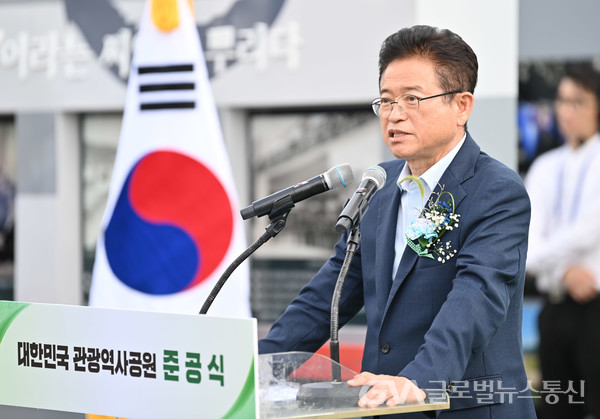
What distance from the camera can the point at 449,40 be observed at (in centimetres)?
238

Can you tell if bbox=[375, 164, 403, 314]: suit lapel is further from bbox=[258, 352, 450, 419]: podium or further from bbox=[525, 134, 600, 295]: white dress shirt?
bbox=[525, 134, 600, 295]: white dress shirt

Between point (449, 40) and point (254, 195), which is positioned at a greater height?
point (449, 40)

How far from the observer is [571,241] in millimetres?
5570

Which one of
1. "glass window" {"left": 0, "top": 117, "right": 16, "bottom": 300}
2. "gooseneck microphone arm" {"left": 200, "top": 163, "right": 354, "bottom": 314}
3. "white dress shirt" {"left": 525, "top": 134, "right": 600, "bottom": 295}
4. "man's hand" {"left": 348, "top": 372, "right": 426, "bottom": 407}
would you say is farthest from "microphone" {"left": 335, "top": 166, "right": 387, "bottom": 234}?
"glass window" {"left": 0, "top": 117, "right": 16, "bottom": 300}

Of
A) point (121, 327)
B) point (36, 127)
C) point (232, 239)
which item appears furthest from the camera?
point (36, 127)

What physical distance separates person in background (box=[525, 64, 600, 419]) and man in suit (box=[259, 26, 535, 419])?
3.34 metres

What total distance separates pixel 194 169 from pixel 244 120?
182 centimetres

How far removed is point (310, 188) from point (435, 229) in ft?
1.23

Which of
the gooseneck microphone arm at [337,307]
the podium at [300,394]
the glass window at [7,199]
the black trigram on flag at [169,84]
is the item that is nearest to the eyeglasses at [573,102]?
the black trigram on flag at [169,84]

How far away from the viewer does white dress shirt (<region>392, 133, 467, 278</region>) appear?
2479mm

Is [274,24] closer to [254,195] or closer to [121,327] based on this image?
[254,195]

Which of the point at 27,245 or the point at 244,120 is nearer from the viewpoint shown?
the point at 244,120

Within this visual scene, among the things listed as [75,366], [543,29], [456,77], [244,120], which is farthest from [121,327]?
[244,120]

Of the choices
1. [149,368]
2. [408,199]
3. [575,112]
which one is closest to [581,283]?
[575,112]
